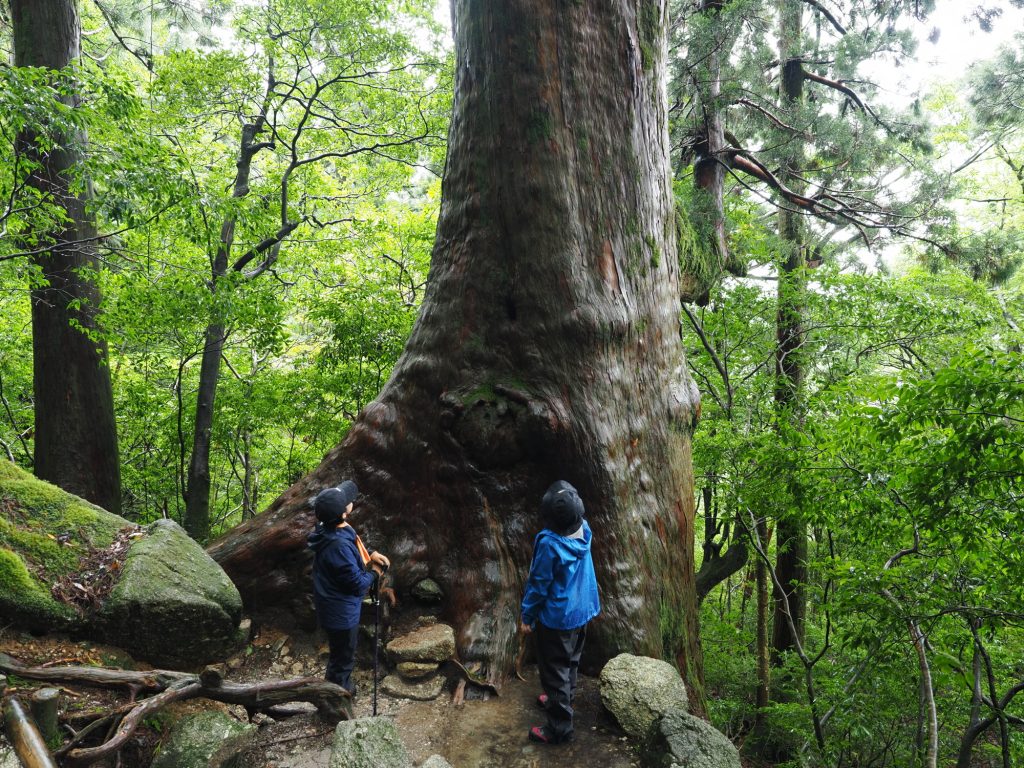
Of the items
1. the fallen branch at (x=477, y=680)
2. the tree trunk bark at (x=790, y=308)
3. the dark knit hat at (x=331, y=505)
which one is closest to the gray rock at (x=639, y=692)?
the fallen branch at (x=477, y=680)

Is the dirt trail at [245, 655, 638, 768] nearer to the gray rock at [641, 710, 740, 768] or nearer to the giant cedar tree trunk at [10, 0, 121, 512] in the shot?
the gray rock at [641, 710, 740, 768]

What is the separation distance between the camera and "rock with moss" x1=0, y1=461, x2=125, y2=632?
306 cm

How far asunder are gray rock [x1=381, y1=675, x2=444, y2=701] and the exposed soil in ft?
0.12

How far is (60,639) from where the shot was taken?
3105mm

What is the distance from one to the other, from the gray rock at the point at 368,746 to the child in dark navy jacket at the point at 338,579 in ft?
2.76

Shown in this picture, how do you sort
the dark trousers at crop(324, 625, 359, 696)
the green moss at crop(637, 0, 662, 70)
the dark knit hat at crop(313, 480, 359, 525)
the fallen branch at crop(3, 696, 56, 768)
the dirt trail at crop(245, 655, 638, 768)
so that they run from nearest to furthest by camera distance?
the fallen branch at crop(3, 696, 56, 768) < the dirt trail at crop(245, 655, 638, 768) < the dark knit hat at crop(313, 480, 359, 525) < the dark trousers at crop(324, 625, 359, 696) < the green moss at crop(637, 0, 662, 70)

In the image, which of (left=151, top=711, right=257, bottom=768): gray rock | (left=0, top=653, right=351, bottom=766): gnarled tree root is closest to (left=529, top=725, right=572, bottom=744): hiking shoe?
(left=0, top=653, right=351, bottom=766): gnarled tree root

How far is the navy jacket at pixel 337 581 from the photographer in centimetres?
353

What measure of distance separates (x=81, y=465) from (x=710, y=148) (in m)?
8.83

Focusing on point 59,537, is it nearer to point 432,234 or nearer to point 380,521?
point 380,521

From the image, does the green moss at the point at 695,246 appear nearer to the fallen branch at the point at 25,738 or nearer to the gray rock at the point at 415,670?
the gray rock at the point at 415,670

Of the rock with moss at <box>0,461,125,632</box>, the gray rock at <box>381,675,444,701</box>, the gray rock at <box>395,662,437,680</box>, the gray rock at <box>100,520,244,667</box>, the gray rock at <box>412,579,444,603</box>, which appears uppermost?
the rock with moss at <box>0,461,125,632</box>

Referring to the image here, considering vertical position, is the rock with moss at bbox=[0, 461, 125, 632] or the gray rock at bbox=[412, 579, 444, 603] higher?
the rock with moss at bbox=[0, 461, 125, 632]

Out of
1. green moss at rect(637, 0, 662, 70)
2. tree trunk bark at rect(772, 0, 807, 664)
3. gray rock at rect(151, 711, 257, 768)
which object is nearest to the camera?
gray rock at rect(151, 711, 257, 768)
